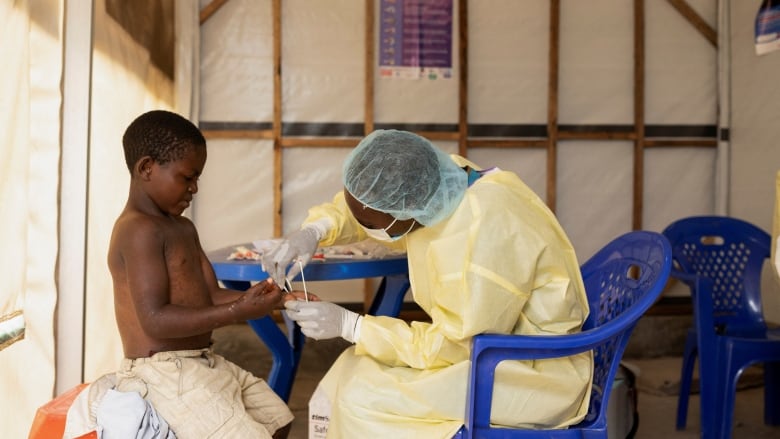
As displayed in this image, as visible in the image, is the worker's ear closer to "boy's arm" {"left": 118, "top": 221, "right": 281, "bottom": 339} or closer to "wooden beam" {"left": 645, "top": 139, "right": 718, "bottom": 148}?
"boy's arm" {"left": 118, "top": 221, "right": 281, "bottom": 339}

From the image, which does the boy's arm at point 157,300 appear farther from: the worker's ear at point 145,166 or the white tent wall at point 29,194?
the white tent wall at point 29,194

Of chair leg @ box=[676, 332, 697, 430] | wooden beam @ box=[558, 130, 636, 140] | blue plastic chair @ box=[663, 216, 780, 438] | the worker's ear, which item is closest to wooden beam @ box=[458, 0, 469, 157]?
wooden beam @ box=[558, 130, 636, 140]

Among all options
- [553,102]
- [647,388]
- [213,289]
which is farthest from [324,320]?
[553,102]

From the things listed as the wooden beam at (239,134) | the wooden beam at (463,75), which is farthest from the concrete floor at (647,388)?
the wooden beam at (463,75)

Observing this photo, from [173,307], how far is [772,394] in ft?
10.4

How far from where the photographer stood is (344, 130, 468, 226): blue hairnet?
1.82 meters

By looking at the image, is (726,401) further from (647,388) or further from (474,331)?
(474,331)

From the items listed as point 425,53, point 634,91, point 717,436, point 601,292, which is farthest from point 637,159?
point 601,292

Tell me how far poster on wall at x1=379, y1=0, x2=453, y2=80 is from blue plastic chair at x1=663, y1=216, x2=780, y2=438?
2.18 m

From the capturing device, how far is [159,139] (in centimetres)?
192

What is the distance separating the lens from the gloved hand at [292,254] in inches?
90.6

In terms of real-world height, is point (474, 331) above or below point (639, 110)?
below

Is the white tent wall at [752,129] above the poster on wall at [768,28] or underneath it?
underneath

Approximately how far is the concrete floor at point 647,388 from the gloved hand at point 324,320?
1.84 m
